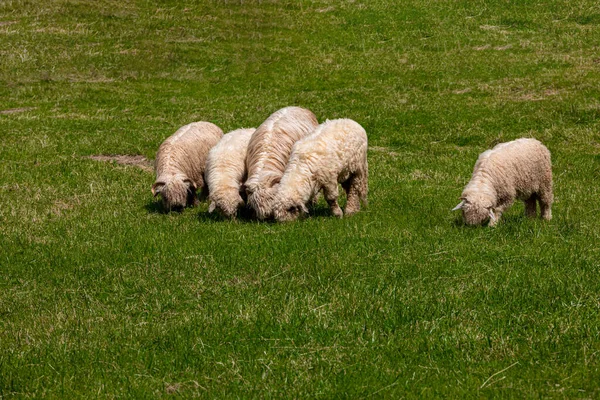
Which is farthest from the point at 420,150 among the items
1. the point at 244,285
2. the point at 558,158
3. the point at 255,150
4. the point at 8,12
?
the point at 8,12

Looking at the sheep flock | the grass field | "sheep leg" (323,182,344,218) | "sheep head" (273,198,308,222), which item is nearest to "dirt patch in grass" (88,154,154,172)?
the grass field

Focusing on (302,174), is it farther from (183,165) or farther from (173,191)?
(183,165)

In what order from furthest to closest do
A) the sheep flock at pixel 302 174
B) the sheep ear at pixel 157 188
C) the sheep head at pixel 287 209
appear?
the sheep ear at pixel 157 188, the sheep head at pixel 287 209, the sheep flock at pixel 302 174

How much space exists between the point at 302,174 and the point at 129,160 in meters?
7.99

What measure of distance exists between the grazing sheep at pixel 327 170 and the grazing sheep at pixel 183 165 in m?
2.34

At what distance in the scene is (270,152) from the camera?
13523 mm

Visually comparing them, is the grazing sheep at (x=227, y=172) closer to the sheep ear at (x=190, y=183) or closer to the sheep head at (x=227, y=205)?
the sheep head at (x=227, y=205)

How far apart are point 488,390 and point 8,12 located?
35.5 m

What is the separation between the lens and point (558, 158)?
1886 centimetres

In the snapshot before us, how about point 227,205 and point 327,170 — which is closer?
point 327,170

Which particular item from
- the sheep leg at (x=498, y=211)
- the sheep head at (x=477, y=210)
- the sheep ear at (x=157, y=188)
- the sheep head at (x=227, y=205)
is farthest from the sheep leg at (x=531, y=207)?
the sheep ear at (x=157, y=188)

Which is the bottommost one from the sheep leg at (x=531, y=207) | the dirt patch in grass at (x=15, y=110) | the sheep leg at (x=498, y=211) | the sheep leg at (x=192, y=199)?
the dirt patch in grass at (x=15, y=110)

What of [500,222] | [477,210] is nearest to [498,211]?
[500,222]

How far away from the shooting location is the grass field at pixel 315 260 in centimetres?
668
